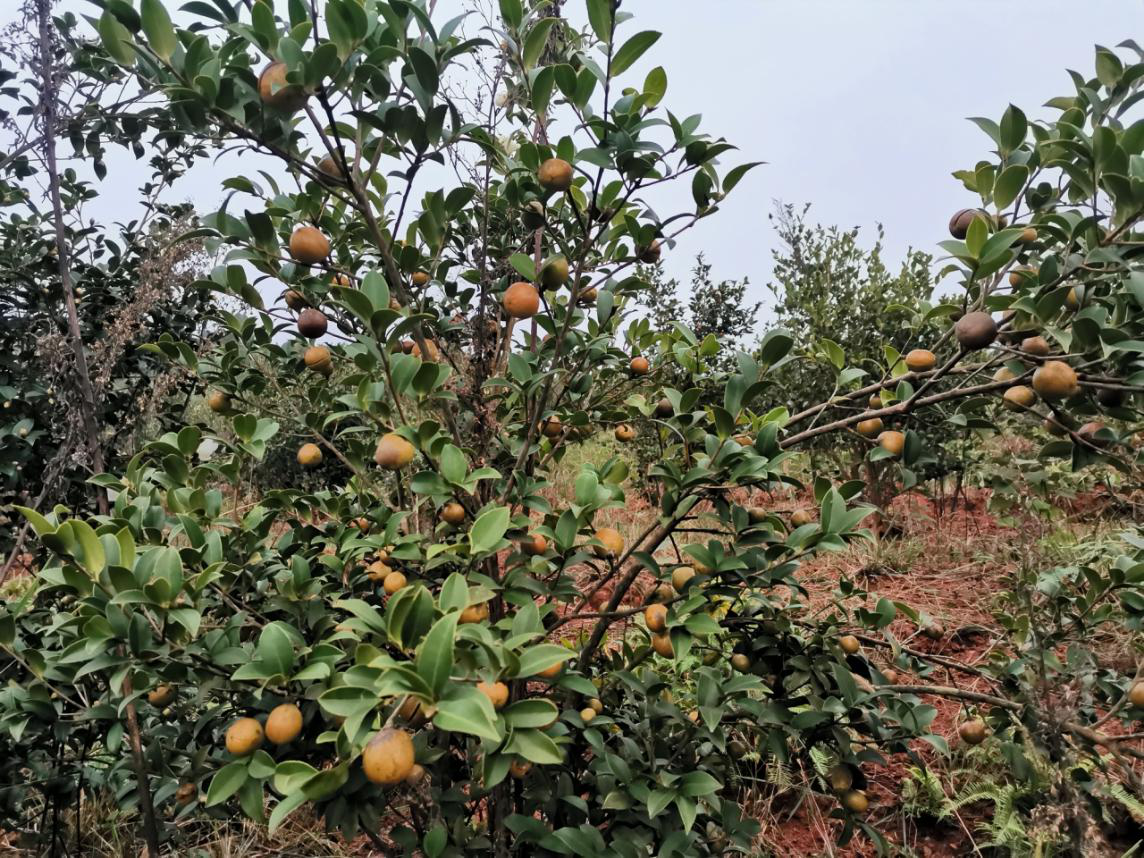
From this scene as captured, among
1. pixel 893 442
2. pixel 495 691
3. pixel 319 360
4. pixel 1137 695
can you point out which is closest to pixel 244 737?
pixel 495 691

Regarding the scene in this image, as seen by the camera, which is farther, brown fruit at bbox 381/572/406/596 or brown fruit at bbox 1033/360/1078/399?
brown fruit at bbox 381/572/406/596

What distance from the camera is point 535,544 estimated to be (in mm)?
1374

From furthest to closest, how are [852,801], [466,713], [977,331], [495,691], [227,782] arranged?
[852,801]
[977,331]
[227,782]
[495,691]
[466,713]

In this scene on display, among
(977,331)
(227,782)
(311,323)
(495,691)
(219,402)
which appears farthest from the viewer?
(219,402)

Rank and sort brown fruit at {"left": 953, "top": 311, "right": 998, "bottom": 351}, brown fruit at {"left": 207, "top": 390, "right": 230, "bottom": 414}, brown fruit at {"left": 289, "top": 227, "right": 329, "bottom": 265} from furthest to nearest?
brown fruit at {"left": 207, "top": 390, "right": 230, "bottom": 414} → brown fruit at {"left": 289, "top": 227, "right": 329, "bottom": 265} → brown fruit at {"left": 953, "top": 311, "right": 998, "bottom": 351}

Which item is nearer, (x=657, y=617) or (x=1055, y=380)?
(x=1055, y=380)

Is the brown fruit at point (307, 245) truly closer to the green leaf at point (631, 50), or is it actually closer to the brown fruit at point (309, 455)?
the brown fruit at point (309, 455)

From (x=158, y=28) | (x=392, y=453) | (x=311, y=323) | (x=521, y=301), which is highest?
(x=158, y=28)

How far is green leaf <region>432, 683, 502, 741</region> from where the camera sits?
2.42ft

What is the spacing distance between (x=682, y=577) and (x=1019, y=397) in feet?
2.32

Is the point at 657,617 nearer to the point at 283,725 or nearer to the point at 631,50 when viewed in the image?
the point at 283,725

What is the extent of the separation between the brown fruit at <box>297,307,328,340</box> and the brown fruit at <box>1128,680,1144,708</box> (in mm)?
1939

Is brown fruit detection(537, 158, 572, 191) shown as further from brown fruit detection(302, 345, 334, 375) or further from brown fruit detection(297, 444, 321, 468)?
brown fruit detection(297, 444, 321, 468)

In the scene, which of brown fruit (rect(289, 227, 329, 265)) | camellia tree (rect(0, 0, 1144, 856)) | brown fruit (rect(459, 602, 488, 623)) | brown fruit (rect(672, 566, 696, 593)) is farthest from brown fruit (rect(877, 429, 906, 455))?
brown fruit (rect(289, 227, 329, 265))
